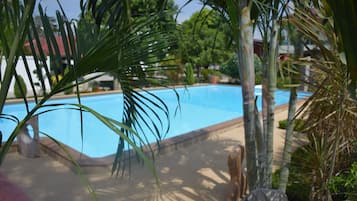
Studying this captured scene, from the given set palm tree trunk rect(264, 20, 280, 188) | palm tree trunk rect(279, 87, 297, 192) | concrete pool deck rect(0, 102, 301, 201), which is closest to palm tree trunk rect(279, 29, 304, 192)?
palm tree trunk rect(279, 87, 297, 192)

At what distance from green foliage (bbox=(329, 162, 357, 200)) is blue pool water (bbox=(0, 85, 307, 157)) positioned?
2069mm

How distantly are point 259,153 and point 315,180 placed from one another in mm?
885

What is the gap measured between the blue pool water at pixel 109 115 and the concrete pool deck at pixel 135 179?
1.38 m

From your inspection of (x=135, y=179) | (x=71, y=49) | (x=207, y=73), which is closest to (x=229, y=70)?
(x=207, y=73)

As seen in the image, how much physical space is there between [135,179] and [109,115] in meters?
8.46

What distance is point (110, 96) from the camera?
1594 cm

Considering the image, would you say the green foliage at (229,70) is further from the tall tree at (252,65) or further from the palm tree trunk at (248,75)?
the palm tree trunk at (248,75)

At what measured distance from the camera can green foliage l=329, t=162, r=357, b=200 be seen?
10.7 ft

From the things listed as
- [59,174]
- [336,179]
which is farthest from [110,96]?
[336,179]

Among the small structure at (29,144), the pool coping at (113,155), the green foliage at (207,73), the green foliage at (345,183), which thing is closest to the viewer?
the green foliage at (345,183)

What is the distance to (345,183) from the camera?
3.37 m

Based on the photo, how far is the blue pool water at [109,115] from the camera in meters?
8.73

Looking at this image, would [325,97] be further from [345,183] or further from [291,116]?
[345,183]

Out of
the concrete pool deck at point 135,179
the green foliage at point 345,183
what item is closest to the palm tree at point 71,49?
the concrete pool deck at point 135,179
